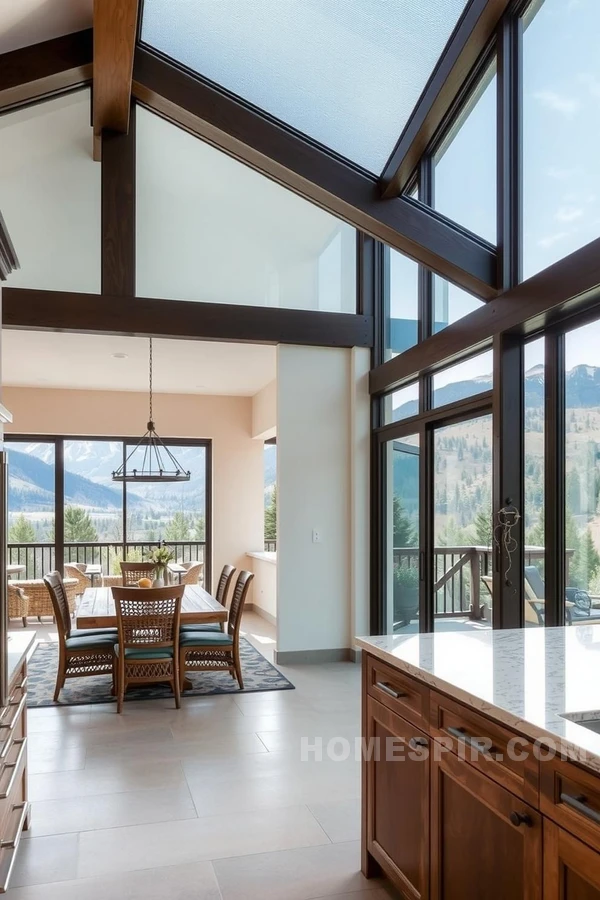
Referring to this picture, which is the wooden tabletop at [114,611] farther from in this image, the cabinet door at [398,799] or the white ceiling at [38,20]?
the white ceiling at [38,20]

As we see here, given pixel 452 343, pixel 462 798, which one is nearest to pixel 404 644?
pixel 462 798

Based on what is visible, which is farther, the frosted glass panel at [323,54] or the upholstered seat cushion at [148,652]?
the upholstered seat cushion at [148,652]

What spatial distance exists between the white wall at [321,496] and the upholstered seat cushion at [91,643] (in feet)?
5.22

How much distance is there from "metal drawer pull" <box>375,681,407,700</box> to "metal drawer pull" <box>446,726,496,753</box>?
332mm

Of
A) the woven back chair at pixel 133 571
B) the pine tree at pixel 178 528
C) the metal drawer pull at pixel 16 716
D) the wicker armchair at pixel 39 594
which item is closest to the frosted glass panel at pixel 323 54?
the metal drawer pull at pixel 16 716

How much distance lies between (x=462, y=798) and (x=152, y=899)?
4.33 feet

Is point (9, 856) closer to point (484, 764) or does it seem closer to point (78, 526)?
point (484, 764)

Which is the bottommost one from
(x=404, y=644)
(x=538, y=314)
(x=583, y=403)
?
(x=404, y=644)

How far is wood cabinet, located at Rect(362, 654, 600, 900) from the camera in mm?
1522

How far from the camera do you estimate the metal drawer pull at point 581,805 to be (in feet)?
4.74

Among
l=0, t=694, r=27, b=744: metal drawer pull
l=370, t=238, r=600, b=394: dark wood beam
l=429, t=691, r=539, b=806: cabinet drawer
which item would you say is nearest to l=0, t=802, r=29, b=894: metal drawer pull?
l=0, t=694, r=27, b=744: metal drawer pull

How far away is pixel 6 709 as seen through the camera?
2572mm

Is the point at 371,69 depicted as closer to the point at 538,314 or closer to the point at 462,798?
the point at 538,314

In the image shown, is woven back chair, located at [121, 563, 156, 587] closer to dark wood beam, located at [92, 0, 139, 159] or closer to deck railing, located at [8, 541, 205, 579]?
deck railing, located at [8, 541, 205, 579]
